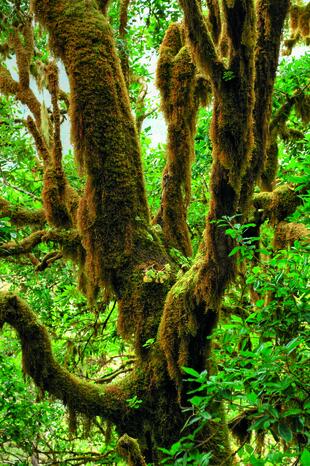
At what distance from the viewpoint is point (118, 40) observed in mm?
5832

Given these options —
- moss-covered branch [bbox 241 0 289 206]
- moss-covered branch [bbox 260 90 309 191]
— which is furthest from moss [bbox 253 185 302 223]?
moss-covered branch [bbox 260 90 309 191]

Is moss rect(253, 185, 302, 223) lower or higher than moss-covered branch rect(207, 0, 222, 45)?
lower

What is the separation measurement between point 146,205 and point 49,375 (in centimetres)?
199

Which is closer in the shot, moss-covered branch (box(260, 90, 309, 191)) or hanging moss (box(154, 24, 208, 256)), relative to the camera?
hanging moss (box(154, 24, 208, 256))

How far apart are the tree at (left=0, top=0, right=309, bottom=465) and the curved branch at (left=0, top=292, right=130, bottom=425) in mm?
11

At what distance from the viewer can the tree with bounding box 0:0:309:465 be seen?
3824 millimetres

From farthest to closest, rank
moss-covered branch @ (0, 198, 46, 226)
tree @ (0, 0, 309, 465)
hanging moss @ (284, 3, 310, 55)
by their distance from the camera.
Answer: hanging moss @ (284, 3, 310, 55)
moss-covered branch @ (0, 198, 46, 226)
tree @ (0, 0, 309, 465)

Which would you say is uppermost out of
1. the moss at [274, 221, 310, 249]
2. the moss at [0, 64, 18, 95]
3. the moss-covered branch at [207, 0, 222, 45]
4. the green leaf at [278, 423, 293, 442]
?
the moss at [0, 64, 18, 95]

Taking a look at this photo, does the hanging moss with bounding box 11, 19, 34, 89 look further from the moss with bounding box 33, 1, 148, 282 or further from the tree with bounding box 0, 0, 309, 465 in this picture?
the moss with bounding box 33, 1, 148, 282

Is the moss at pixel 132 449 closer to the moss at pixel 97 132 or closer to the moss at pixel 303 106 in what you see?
the moss at pixel 97 132

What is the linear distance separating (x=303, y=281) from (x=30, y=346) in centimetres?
311

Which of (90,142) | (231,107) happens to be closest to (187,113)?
(90,142)

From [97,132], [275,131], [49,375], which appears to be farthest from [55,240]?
[275,131]

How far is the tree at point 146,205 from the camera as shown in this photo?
3.82 metres
